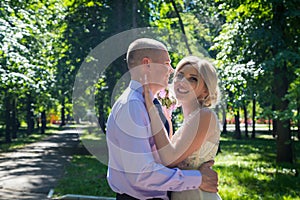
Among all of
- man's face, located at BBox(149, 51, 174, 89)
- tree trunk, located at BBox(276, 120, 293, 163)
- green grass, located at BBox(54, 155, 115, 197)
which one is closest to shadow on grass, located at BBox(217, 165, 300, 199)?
tree trunk, located at BBox(276, 120, 293, 163)

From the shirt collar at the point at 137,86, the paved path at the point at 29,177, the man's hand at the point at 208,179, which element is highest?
the shirt collar at the point at 137,86

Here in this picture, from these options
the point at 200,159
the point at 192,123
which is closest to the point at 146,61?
the point at 192,123

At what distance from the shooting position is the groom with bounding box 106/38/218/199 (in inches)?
86.7

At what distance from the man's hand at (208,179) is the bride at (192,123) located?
0.03 metres

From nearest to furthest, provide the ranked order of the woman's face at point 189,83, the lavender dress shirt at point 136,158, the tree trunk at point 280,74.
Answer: the lavender dress shirt at point 136,158
the woman's face at point 189,83
the tree trunk at point 280,74

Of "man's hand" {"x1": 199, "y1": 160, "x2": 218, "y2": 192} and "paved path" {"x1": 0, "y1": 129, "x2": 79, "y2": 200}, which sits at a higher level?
"man's hand" {"x1": 199, "y1": 160, "x2": 218, "y2": 192}

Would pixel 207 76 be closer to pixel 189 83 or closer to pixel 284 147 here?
pixel 189 83

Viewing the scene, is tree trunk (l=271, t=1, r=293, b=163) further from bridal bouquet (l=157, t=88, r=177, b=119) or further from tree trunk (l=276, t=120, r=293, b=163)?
bridal bouquet (l=157, t=88, r=177, b=119)

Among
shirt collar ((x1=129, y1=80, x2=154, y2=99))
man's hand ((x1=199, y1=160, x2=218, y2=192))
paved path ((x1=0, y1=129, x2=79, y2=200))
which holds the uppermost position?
shirt collar ((x1=129, y1=80, x2=154, y2=99))

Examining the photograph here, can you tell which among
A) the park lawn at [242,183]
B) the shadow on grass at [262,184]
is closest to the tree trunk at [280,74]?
the park lawn at [242,183]

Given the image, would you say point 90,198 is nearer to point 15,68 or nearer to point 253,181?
point 15,68

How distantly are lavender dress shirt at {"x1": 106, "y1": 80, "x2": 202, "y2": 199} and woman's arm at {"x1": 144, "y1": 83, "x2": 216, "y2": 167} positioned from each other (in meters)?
0.04

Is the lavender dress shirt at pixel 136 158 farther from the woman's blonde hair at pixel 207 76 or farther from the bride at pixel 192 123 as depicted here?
the woman's blonde hair at pixel 207 76

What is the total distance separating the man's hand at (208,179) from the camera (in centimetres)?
248
